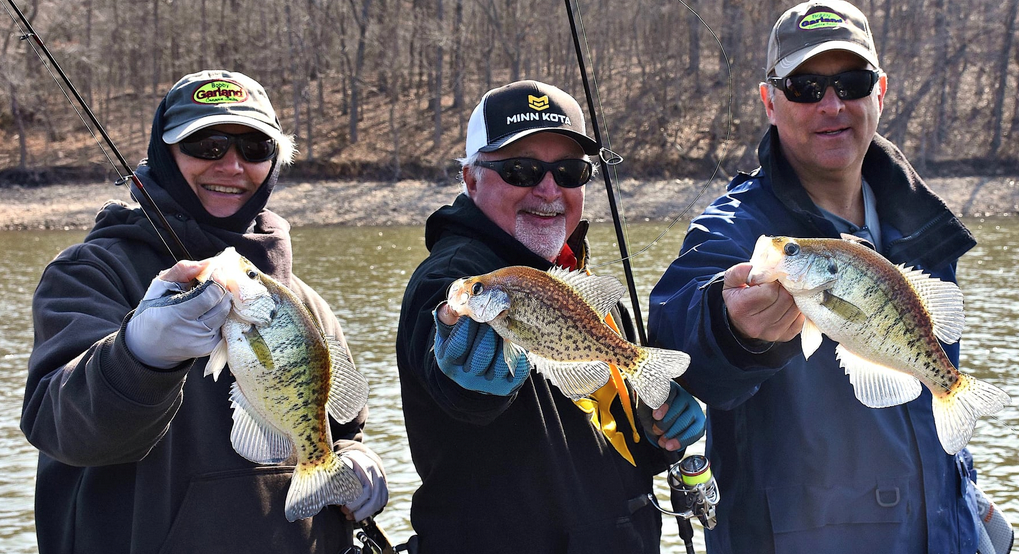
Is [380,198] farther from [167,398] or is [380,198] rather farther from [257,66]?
[167,398]

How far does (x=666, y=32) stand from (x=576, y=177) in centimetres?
172

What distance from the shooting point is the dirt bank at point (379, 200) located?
2922 centimetres

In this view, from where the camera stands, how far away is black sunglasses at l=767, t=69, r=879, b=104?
360 centimetres

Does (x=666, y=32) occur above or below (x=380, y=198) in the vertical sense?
above

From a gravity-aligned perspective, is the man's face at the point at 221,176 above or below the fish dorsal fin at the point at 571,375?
above

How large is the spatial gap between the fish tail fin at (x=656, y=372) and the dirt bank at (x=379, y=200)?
24.9 m

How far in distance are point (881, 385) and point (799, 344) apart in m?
0.29

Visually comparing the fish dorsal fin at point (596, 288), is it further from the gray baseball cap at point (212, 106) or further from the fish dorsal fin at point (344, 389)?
A: the gray baseball cap at point (212, 106)

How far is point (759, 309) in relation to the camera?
2854 mm

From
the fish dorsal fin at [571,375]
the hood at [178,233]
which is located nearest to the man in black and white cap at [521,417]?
the fish dorsal fin at [571,375]

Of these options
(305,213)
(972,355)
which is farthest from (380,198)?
(972,355)

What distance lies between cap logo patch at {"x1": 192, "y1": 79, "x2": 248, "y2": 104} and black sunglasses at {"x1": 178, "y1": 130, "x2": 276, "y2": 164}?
12 cm

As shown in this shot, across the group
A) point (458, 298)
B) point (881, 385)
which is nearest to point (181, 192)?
point (458, 298)

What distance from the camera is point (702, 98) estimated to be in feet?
23.6
